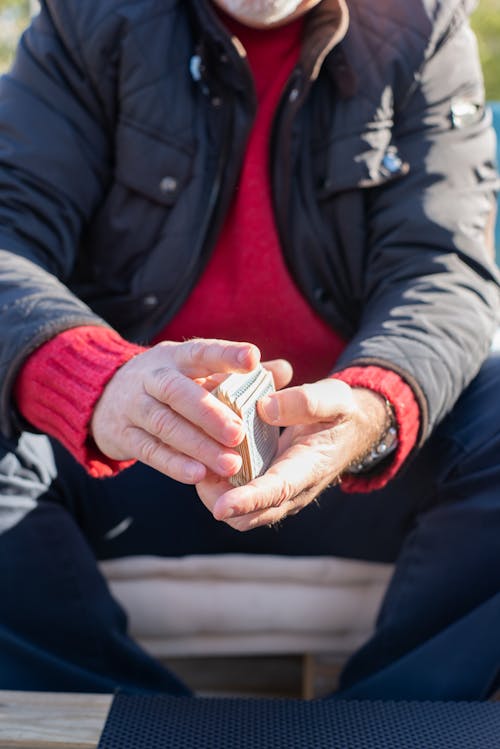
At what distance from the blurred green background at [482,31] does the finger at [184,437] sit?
537 cm

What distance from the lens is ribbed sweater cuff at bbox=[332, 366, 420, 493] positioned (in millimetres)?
1031

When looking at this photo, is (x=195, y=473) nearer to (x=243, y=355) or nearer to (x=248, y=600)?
(x=243, y=355)

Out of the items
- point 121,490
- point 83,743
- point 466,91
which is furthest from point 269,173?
point 83,743

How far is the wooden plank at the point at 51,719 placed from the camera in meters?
1.00

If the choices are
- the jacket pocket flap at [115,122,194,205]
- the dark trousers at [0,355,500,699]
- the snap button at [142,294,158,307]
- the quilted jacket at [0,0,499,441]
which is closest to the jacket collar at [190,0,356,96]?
the quilted jacket at [0,0,499,441]

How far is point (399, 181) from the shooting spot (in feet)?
4.28

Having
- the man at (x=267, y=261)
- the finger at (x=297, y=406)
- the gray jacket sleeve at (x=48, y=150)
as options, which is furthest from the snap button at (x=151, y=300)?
the finger at (x=297, y=406)

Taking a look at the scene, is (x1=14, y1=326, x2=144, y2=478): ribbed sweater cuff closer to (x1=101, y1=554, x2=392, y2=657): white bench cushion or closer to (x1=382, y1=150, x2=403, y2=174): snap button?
(x1=101, y1=554, x2=392, y2=657): white bench cushion

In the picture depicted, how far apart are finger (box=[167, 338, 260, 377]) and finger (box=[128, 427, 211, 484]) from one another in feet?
0.25

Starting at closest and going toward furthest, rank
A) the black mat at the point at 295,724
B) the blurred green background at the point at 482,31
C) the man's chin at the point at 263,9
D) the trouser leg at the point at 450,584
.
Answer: the black mat at the point at 295,724
the trouser leg at the point at 450,584
the man's chin at the point at 263,9
the blurred green background at the point at 482,31

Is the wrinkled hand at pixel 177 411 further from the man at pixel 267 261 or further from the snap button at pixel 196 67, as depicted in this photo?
the snap button at pixel 196 67

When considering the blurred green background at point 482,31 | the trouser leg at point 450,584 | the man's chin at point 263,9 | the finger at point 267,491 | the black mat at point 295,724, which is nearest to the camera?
the finger at point 267,491

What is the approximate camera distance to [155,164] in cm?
130

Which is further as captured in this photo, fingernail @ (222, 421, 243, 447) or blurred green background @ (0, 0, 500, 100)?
blurred green background @ (0, 0, 500, 100)
